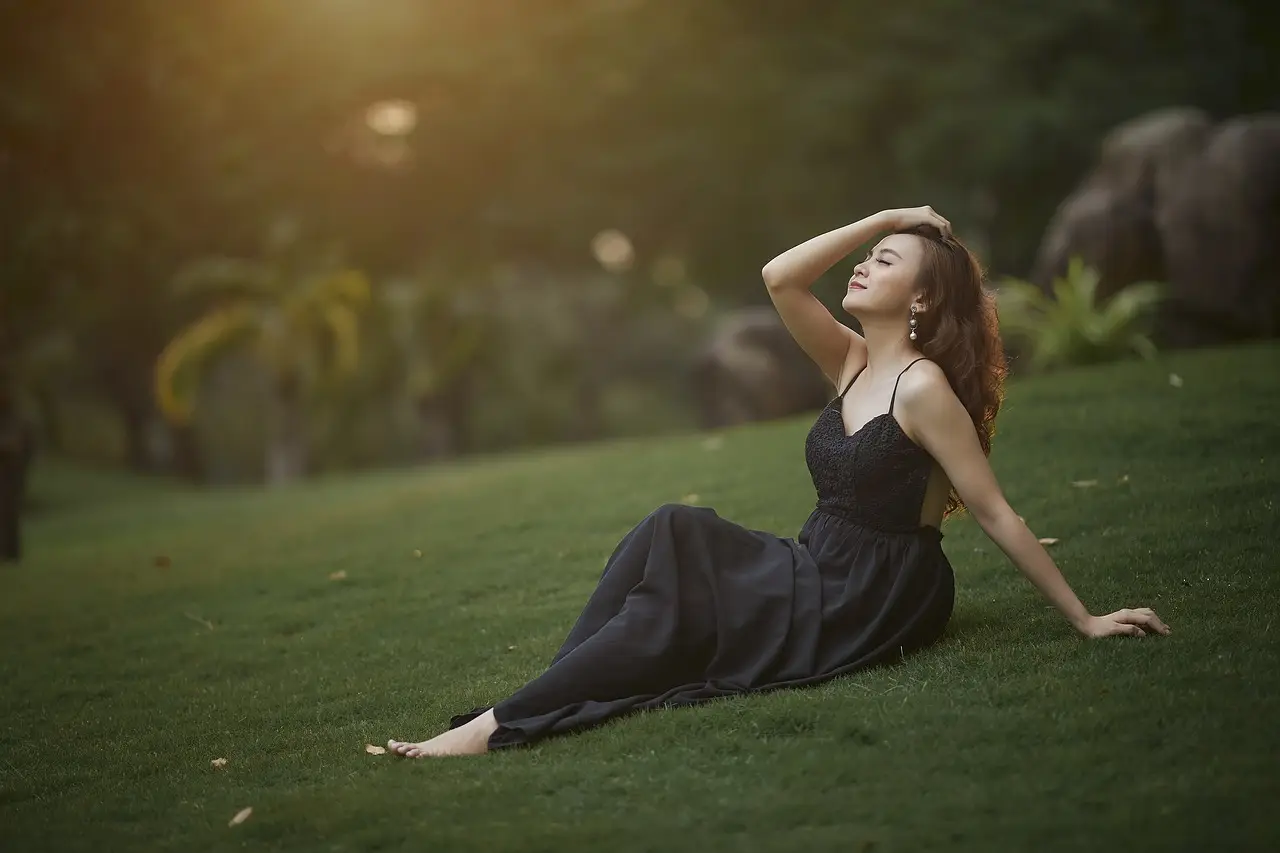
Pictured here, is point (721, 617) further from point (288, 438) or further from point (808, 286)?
point (288, 438)

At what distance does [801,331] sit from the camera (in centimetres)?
532

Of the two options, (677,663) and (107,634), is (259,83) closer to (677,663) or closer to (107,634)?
(107,634)

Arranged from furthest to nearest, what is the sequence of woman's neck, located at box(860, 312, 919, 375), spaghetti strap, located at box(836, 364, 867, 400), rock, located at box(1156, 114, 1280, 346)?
rock, located at box(1156, 114, 1280, 346)
spaghetti strap, located at box(836, 364, 867, 400)
woman's neck, located at box(860, 312, 919, 375)

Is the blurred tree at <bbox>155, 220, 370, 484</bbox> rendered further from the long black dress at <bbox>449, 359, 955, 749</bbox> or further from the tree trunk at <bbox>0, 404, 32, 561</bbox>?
the long black dress at <bbox>449, 359, 955, 749</bbox>

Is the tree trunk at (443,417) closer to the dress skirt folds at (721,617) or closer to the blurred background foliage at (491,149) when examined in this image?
the blurred background foliage at (491,149)

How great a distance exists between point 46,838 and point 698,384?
1351 cm

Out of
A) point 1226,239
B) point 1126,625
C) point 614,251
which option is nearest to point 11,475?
point 1126,625

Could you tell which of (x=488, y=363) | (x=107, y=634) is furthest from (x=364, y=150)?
(x=107, y=634)

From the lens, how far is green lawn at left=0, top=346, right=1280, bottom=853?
3787 mm

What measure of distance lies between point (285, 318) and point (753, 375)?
28.3 feet

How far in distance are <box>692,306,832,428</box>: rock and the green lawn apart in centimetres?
584

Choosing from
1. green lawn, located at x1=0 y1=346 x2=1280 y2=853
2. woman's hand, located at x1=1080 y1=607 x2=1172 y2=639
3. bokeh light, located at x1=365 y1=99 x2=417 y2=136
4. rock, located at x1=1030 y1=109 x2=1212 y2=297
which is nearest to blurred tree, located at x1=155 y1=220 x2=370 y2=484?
bokeh light, located at x1=365 y1=99 x2=417 y2=136

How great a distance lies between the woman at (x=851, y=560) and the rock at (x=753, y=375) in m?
11.4

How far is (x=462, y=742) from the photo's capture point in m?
4.53
